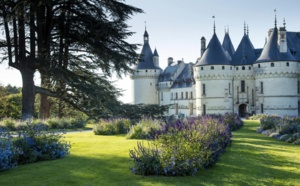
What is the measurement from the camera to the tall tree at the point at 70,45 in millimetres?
16141

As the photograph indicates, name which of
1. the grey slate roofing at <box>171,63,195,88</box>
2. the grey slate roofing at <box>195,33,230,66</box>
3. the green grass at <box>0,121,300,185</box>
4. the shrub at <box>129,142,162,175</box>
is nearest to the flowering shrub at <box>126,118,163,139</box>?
the green grass at <box>0,121,300,185</box>

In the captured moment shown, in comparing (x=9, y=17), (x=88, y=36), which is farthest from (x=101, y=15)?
(x=9, y=17)

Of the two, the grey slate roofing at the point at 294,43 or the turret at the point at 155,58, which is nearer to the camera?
the grey slate roofing at the point at 294,43

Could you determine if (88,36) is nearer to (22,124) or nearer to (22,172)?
(22,124)

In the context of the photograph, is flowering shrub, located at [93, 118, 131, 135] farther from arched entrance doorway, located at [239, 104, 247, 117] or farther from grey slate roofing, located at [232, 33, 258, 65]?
arched entrance doorway, located at [239, 104, 247, 117]

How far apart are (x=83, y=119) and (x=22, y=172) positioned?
41.9 ft

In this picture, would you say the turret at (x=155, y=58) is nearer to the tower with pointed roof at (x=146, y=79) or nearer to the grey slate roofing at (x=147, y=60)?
the tower with pointed roof at (x=146, y=79)

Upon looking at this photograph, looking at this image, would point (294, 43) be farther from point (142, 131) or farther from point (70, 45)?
point (142, 131)

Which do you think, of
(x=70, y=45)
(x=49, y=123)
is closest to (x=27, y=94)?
(x=49, y=123)

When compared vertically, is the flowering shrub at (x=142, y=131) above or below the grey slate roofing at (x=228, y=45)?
below

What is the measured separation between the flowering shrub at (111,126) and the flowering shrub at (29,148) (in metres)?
5.92

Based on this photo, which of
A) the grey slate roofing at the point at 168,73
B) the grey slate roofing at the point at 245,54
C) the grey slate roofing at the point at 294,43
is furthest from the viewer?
the grey slate roofing at the point at 168,73

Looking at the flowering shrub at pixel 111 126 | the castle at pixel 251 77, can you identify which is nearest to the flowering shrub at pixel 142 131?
the flowering shrub at pixel 111 126

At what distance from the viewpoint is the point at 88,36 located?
17016mm
